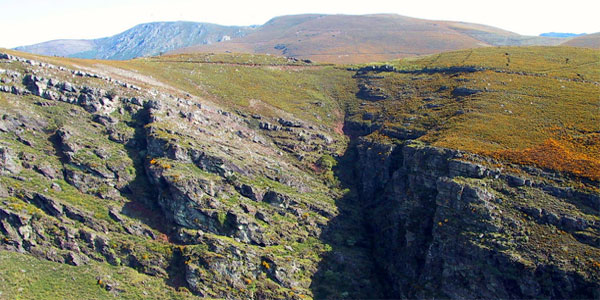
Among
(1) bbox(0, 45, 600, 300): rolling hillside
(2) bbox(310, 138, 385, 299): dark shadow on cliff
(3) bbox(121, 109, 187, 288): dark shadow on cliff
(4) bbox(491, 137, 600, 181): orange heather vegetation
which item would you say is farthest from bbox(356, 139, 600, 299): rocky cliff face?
(3) bbox(121, 109, 187, 288): dark shadow on cliff

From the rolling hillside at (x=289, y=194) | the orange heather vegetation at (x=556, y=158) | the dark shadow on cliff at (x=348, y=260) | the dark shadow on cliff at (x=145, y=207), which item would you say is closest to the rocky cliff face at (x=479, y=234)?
the rolling hillside at (x=289, y=194)

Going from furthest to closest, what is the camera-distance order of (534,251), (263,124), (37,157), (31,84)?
1. (263,124)
2. (31,84)
3. (37,157)
4. (534,251)

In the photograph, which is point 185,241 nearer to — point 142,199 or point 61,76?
point 142,199

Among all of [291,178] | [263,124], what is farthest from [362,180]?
[263,124]

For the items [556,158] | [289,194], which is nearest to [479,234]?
[556,158]

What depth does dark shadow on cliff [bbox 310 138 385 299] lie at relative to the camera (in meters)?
49.7

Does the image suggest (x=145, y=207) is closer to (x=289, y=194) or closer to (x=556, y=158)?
(x=289, y=194)

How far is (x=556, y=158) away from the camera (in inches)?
2067

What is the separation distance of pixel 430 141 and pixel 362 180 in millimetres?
14487

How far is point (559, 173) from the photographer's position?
49.6 metres

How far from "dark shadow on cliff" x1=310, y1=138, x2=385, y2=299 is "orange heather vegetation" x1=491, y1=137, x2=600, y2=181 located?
78.5 feet

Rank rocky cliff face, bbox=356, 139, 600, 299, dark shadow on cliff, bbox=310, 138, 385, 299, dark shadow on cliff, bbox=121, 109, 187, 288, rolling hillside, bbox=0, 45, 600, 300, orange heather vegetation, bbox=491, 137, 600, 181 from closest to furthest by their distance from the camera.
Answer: rocky cliff face, bbox=356, 139, 600, 299 → rolling hillside, bbox=0, 45, 600, 300 → dark shadow on cliff, bbox=121, 109, 187, 288 → orange heather vegetation, bbox=491, 137, 600, 181 → dark shadow on cliff, bbox=310, 138, 385, 299

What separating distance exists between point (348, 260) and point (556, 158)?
33180 mm

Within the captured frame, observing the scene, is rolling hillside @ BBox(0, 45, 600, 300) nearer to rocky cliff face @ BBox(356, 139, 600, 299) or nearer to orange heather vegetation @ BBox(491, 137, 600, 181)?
rocky cliff face @ BBox(356, 139, 600, 299)
